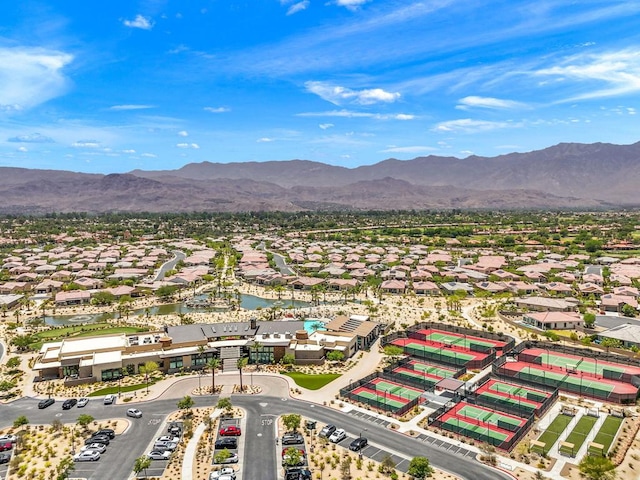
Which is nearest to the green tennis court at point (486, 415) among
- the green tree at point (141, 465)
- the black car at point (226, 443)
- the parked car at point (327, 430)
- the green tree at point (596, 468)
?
the green tree at point (596, 468)

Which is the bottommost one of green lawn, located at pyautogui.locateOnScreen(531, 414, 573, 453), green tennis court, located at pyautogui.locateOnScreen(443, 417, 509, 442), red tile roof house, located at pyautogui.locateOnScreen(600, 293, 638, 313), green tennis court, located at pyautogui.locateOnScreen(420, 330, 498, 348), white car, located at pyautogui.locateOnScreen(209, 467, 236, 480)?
green lawn, located at pyautogui.locateOnScreen(531, 414, 573, 453)

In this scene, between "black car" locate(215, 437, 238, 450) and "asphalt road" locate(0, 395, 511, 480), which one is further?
"black car" locate(215, 437, 238, 450)

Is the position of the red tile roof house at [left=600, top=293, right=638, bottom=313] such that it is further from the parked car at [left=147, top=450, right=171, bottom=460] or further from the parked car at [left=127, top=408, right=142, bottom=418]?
the parked car at [left=127, top=408, right=142, bottom=418]

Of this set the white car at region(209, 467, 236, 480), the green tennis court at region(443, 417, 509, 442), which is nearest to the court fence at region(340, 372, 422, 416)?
the green tennis court at region(443, 417, 509, 442)

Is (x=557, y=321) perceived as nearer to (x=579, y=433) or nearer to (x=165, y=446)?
(x=579, y=433)

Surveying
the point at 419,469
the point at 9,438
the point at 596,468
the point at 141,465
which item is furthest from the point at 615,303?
the point at 9,438

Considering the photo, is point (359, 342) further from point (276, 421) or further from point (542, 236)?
point (542, 236)
